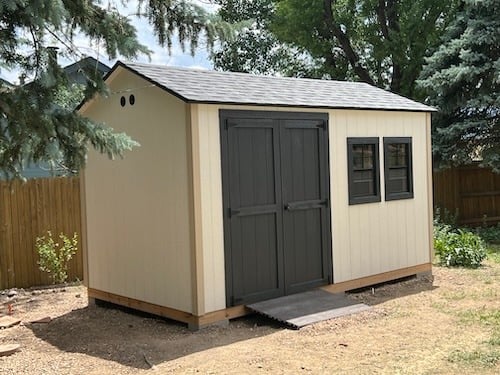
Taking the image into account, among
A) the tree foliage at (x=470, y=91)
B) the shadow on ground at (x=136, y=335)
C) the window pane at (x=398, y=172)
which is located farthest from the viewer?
the tree foliage at (x=470, y=91)

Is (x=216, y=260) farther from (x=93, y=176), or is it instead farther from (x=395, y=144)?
(x=395, y=144)

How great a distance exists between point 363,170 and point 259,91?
1.81 m

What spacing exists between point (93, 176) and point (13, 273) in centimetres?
234

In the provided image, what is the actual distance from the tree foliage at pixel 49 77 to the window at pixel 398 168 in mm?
4312

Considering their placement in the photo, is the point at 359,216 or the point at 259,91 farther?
the point at 359,216

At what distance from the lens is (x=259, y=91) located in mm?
7477

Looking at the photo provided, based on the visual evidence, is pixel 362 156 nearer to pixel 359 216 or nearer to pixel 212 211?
pixel 359 216

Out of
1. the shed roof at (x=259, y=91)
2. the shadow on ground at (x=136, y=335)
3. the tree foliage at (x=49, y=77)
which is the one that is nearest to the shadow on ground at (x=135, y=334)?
the shadow on ground at (x=136, y=335)

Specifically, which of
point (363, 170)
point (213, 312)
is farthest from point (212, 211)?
point (363, 170)

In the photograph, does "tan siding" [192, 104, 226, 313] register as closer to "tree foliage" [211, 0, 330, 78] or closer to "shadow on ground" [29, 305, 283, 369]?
"shadow on ground" [29, 305, 283, 369]

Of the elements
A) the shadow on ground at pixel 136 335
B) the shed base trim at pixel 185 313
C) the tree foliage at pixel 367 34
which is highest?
the tree foliage at pixel 367 34

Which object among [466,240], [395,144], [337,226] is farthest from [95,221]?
[466,240]

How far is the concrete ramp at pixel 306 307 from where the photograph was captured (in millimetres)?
6539

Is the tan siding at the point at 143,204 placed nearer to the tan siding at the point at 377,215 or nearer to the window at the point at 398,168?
the tan siding at the point at 377,215
